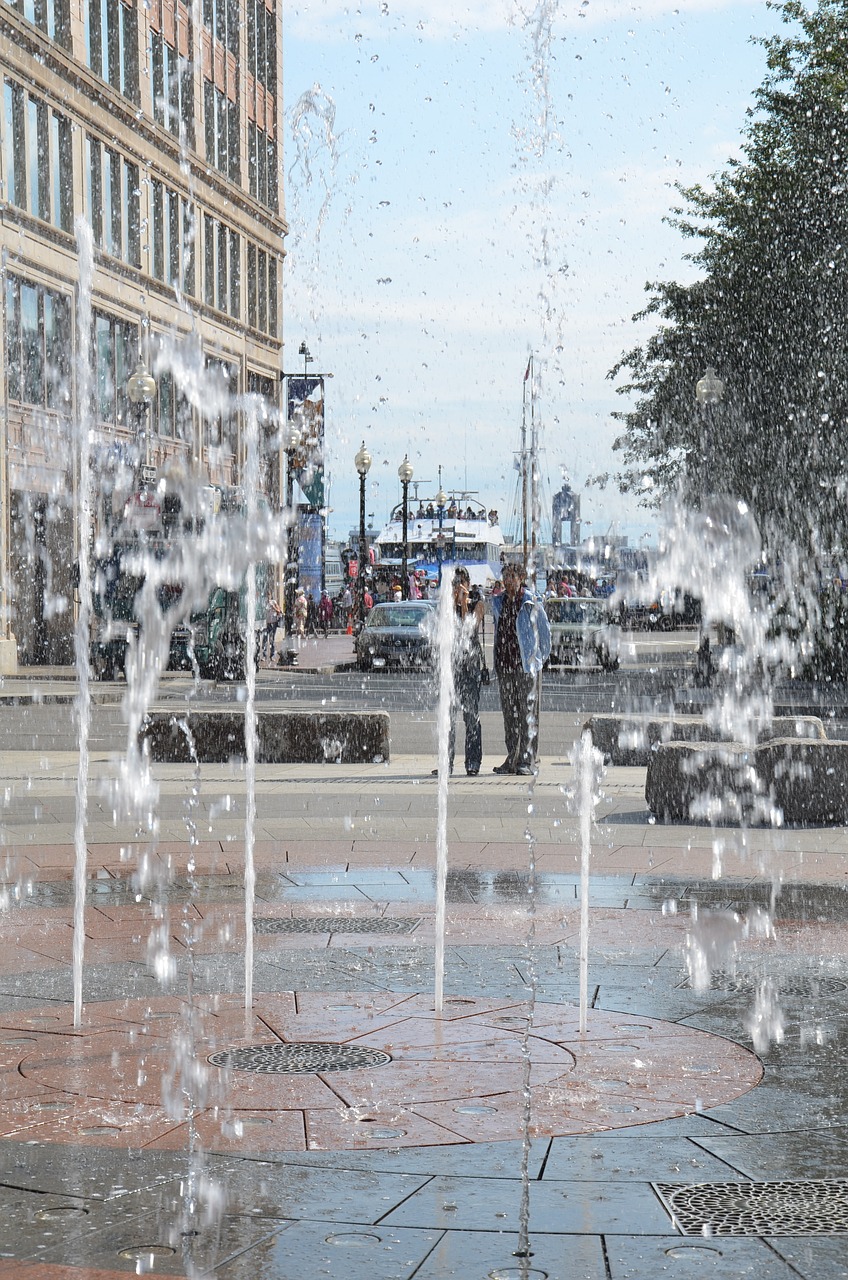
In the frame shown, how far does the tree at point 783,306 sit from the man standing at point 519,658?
17.6 meters

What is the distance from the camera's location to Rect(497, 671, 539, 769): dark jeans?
48.8 ft

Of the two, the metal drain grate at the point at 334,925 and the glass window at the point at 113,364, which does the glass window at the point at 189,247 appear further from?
the metal drain grate at the point at 334,925

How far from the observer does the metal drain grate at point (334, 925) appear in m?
8.10

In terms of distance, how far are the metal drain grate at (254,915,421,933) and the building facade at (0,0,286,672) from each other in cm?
1938

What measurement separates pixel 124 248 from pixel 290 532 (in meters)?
16.3

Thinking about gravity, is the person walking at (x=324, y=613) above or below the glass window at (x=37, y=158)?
below

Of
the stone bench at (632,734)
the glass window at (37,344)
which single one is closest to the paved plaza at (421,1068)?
the stone bench at (632,734)

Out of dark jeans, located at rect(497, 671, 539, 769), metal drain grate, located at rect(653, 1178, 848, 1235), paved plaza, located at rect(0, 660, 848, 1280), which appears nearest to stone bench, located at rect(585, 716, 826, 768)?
dark jeans, located at rect(497, 671, 539, 769)

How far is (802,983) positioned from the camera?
22.8 ft

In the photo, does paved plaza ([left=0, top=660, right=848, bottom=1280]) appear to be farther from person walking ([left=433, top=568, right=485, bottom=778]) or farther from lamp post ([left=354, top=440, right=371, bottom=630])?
lamp post ([left=354, top=440, right=371, bottom=630])

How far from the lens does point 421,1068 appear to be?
223 inches

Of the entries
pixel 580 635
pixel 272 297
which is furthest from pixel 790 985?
pixel 272 297

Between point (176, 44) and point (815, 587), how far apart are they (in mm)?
22488

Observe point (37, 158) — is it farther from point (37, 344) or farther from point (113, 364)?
point (113, 364)
